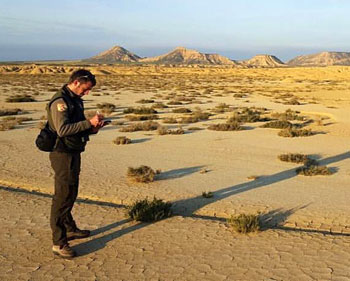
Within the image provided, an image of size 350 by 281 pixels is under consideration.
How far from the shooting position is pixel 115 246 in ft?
19.1

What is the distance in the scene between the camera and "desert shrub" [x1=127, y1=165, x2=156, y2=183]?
31.3 feet

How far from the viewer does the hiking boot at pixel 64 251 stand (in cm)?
531

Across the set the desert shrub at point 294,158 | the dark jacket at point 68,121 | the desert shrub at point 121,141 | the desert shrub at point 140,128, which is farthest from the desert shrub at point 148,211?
the desert shrub at point 140,128

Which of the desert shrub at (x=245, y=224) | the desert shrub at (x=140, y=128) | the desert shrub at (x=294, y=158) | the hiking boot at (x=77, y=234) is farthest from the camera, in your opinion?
the desert shrub at (x=140, y=128)

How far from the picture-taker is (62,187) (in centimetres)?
512

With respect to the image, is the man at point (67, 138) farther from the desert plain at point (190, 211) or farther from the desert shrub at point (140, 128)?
the desert shrub at point (140, 128)

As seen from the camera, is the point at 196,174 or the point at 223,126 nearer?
the point at 196,174

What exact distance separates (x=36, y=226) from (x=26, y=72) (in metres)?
105

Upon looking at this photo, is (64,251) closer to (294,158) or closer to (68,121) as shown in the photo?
(68,121)

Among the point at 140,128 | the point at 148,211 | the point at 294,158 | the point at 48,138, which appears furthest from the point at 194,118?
the point at 48,138

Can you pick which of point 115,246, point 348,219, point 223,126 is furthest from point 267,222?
point 223,126

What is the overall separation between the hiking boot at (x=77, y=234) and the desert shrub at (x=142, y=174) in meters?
3.53

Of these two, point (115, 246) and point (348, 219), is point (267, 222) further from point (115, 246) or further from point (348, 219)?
point (115, 246)

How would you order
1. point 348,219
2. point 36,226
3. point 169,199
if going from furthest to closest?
1. point 169,199
2. point 348,219
3. point 36,226
